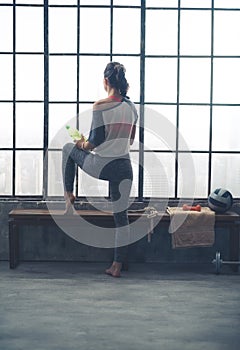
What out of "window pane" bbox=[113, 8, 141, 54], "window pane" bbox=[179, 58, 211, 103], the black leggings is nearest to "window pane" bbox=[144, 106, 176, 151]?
"window pane" bbox=[179, 58, 211, 103]

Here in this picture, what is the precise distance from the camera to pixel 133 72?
20.1 feet

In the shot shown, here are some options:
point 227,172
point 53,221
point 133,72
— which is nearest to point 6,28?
point 133,72

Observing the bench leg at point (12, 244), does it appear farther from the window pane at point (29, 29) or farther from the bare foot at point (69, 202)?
the window pane at point (29, 29)

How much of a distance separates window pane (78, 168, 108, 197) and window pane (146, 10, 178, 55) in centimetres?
136

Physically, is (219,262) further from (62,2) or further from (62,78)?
(62,2)

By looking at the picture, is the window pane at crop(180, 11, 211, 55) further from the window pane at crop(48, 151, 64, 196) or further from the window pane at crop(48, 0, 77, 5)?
the window pane at crop(48, 151, 64, 196)

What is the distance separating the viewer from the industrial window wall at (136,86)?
6.09 m

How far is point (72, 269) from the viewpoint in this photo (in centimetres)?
569

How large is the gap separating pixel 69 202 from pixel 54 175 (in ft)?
2.24

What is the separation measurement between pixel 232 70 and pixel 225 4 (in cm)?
65

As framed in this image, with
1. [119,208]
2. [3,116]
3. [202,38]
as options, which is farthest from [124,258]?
[202,38]

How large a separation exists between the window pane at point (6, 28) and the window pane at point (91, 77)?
729 millimetres

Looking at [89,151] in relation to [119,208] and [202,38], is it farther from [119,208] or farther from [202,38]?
[202,38]

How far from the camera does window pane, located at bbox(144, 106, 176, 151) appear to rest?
6133mm
